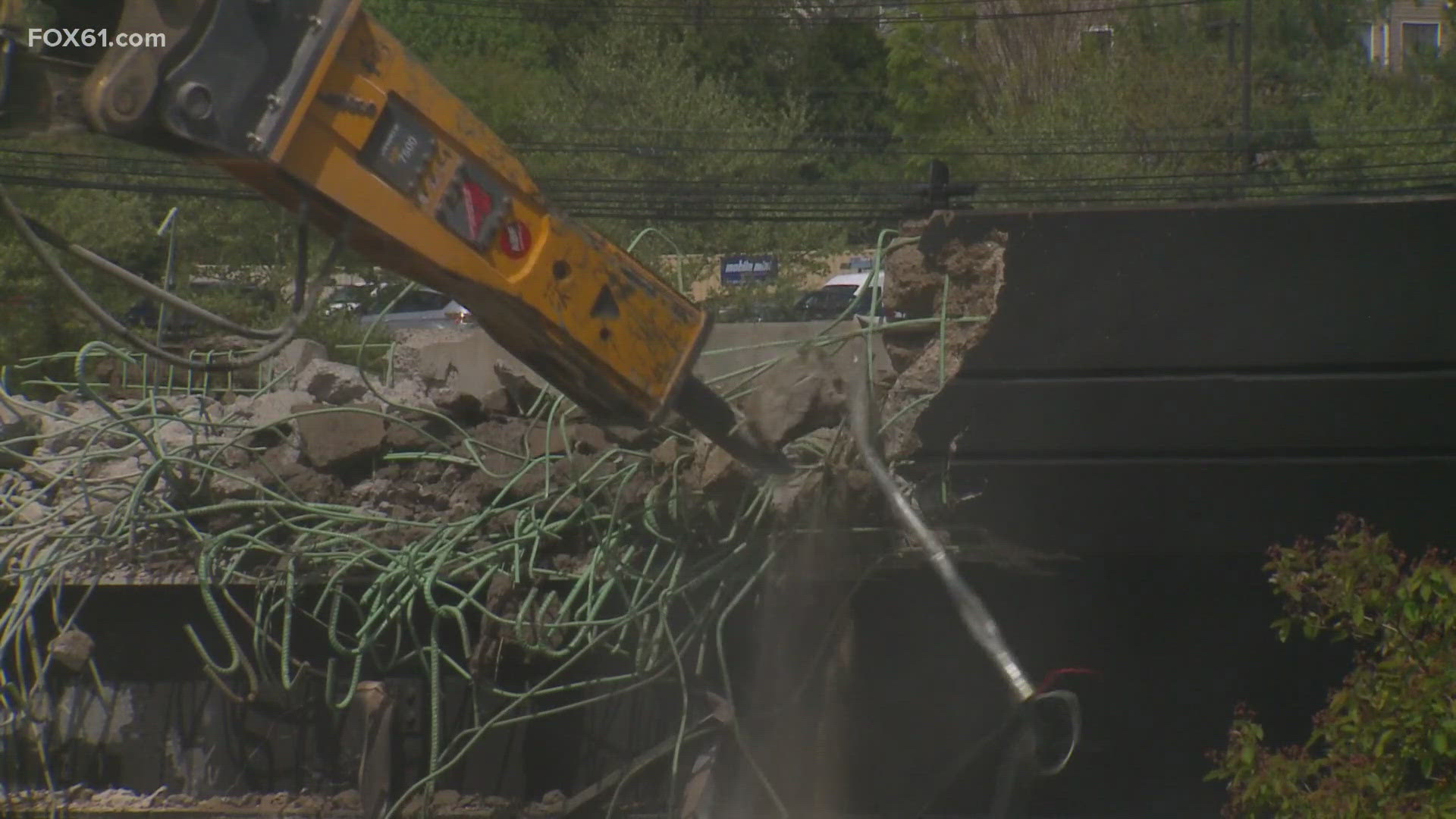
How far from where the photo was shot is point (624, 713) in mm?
3863

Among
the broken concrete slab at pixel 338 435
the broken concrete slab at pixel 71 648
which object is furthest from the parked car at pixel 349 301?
the broken concrete slab at pixel 71 648

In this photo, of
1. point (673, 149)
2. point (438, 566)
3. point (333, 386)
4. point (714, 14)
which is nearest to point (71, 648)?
point (438, 566)

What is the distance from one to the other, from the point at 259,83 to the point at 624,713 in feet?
6.47

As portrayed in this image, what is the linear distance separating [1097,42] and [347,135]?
3102 centimetres

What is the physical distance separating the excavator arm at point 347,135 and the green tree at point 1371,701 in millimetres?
1604

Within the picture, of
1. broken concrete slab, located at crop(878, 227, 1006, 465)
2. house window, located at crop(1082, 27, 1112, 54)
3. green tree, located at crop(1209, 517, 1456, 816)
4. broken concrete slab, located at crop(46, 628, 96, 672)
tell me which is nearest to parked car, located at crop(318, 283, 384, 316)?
broken concrete slab, located at crop(46, 628, 96, 672)

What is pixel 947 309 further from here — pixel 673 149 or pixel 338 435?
pixel 673 149

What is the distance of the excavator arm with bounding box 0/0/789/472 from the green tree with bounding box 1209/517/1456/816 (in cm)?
160

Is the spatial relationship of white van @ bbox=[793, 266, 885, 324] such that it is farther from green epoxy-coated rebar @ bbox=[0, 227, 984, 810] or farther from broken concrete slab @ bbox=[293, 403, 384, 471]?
green epoxy-coated rebar @ bbox=[0, 227, 984, 810]

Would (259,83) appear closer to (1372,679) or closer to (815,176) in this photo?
(1372,679)

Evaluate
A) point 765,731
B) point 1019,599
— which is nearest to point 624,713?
point 765,731

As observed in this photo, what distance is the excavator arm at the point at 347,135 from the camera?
2.62m

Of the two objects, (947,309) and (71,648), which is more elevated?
(947,309)

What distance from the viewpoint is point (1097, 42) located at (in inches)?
1237
